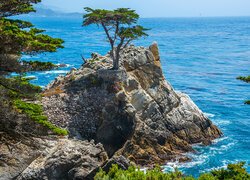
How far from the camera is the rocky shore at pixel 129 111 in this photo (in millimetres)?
32875

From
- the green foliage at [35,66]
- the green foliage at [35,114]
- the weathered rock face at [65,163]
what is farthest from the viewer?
the weathered rock face at [65,163]

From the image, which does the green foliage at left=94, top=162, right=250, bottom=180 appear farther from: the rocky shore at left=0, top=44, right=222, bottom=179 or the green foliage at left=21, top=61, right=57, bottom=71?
the rocky shore at left=0, top=44, right=222, bottom=179

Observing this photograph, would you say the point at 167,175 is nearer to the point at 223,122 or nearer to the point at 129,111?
the point at 129,111

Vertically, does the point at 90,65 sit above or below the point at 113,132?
above

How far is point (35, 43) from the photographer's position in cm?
1320

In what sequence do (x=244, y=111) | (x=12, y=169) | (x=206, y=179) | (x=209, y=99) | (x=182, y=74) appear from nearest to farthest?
(x=206, y=179)
(x=12, y=169)
(x=244, y=111)
(x=209, y=99)
(x=182, y=74)

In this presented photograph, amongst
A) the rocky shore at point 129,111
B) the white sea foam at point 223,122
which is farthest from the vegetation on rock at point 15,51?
the white sea foam at point 223,122

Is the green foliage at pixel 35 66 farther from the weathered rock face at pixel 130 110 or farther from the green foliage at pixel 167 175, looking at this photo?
the weathered rock face at pixel 130 110

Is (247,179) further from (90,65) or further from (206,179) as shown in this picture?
(90,65)

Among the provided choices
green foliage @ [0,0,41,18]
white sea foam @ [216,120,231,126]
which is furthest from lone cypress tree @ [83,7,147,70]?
green foliage @ [0,0,41,18]

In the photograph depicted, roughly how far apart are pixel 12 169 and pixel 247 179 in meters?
12.7

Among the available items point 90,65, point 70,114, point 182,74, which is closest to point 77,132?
point 70,114

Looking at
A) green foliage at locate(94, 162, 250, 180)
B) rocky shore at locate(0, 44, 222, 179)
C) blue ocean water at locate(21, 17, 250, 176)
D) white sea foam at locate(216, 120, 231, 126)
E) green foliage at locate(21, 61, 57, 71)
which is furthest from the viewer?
white sea foam at locate(216, 120, 231, 126)

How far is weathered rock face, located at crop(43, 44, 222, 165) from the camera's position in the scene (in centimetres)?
3294
